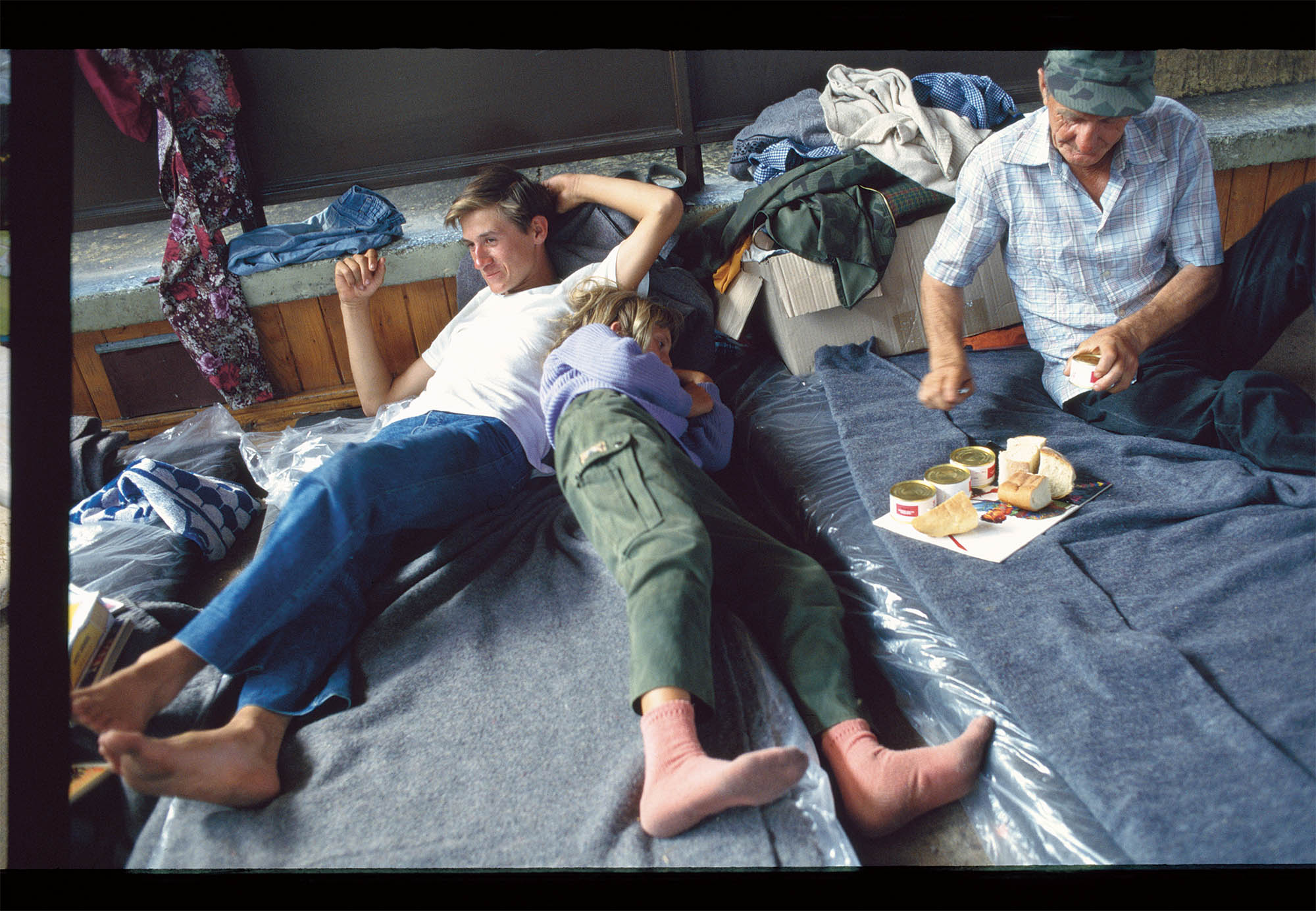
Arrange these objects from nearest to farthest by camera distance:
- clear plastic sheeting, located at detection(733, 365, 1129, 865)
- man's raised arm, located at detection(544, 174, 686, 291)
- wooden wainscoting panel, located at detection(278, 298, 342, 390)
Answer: clear plastic sheeting, located at detection(733, 365, 1129, 865) < man's raised arm, located at detection(544, 174, 686, 291) < wooden wainscoting panel, located at detection(278, 298, 342, 390)

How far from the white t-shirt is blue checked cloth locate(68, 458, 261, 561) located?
1.54ft

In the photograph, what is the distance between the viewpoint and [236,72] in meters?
2.38

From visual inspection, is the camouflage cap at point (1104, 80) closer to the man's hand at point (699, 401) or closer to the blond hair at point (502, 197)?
the man's hand at point (699, 401)

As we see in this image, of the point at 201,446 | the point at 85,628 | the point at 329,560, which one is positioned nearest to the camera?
the point at 85,628

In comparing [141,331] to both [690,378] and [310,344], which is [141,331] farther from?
[690,378]

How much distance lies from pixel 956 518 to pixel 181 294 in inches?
78.7

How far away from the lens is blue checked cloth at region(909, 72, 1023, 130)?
2215 millimetres

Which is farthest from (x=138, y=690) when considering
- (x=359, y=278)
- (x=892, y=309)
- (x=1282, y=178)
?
(x=1282, y=178)

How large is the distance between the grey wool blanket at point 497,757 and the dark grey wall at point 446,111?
5.02 feet

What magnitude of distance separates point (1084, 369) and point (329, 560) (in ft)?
4.45

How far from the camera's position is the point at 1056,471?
4.95ft

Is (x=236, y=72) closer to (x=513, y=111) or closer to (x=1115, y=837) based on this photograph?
(x=513, y=111)

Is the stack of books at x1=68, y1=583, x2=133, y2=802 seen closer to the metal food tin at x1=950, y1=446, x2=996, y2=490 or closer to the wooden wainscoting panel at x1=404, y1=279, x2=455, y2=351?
the wooden wainscoting panel at x1=404, y1=279, x2=455, y2=351

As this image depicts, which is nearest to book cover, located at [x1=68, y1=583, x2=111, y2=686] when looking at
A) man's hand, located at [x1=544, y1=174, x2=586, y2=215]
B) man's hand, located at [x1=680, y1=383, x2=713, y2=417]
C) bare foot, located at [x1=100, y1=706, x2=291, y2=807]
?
bare foot, located at [x1=100, y1=706, x2=291, y2=807]
